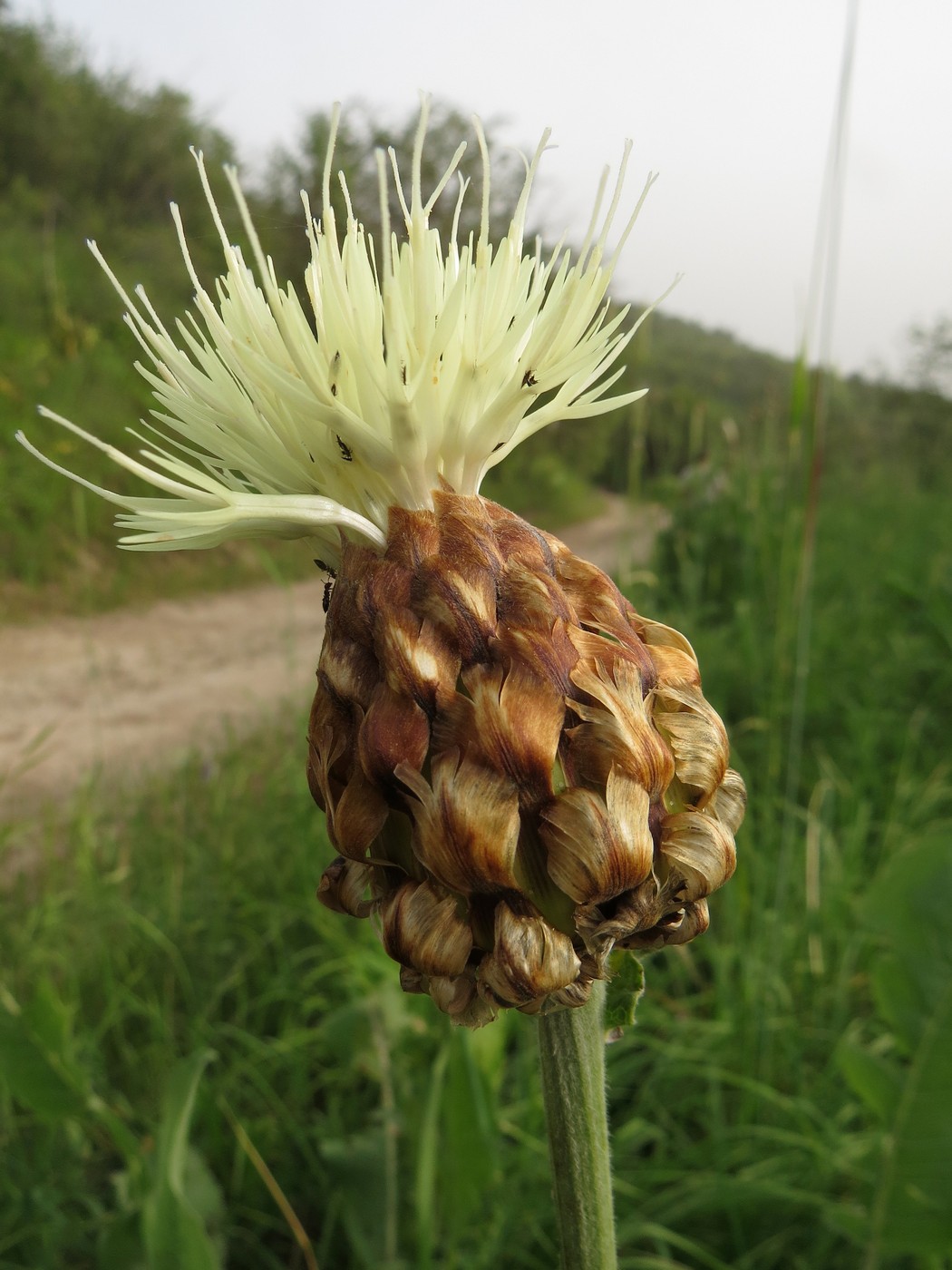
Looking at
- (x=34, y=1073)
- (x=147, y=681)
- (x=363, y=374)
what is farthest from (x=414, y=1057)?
(x=147, y=681)

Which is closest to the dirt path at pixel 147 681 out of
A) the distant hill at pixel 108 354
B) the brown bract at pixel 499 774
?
the distant hill at pixel 108 354

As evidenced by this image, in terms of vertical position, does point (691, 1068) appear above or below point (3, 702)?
above

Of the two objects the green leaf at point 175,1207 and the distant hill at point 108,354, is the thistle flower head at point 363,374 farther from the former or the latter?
the distant hill at point 108,354

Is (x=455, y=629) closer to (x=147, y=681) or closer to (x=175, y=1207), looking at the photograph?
(x=175, y=1207)

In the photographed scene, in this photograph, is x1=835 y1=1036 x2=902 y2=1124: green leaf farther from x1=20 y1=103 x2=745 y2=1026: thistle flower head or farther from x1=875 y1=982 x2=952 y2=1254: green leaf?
x1=20 y1=103 x2=745 y2=1026: thistle flower head

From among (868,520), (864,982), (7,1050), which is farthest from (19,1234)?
(868,520)

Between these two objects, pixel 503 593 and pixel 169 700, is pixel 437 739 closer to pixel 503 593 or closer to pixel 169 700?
pixel 503 593

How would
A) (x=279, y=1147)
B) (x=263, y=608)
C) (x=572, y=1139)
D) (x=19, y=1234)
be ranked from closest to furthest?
(x=572, y=1139)
(x=19, y=1234)
(x=279, y=1147)
(x=263, y=608)
